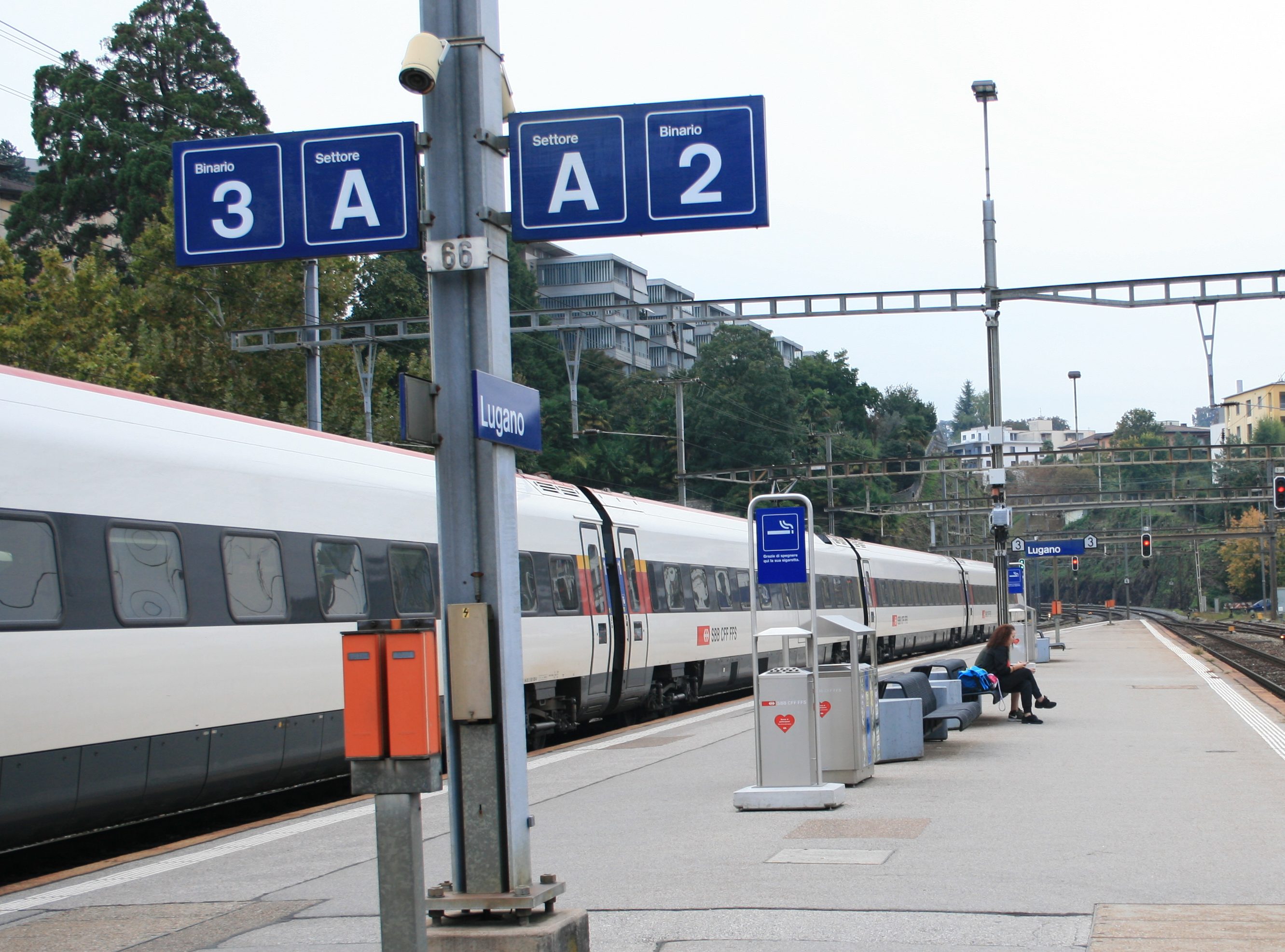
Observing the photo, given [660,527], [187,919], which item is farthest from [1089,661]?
[187,919]

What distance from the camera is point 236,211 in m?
6.70

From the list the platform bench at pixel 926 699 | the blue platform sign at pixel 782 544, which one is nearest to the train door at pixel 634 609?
the platform bench at pixel 926 699

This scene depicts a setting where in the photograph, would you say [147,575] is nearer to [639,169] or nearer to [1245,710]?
[639,169]

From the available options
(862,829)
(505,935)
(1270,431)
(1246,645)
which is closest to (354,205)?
(505,935)

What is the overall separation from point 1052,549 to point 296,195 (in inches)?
1426

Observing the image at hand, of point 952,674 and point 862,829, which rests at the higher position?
point 952,674

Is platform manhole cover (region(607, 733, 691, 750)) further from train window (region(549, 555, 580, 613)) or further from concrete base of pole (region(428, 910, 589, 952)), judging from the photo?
concrete base of pole (region(428, 910, 589, 952))

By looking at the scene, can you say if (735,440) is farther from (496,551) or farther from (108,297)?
(496,551)

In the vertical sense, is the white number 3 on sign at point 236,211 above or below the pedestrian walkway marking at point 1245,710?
above

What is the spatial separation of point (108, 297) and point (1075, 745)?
2362cm

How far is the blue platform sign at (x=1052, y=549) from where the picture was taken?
39219 mm

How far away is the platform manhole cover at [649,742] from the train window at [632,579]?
311 centimetres

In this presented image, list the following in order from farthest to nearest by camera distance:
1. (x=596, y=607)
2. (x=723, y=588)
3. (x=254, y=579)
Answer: (x=723, y=588) → (x=596, y=607) → (x=254, y=579)

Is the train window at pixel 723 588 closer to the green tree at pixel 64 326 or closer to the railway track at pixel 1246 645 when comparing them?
the railway track at pixel 1246 645
